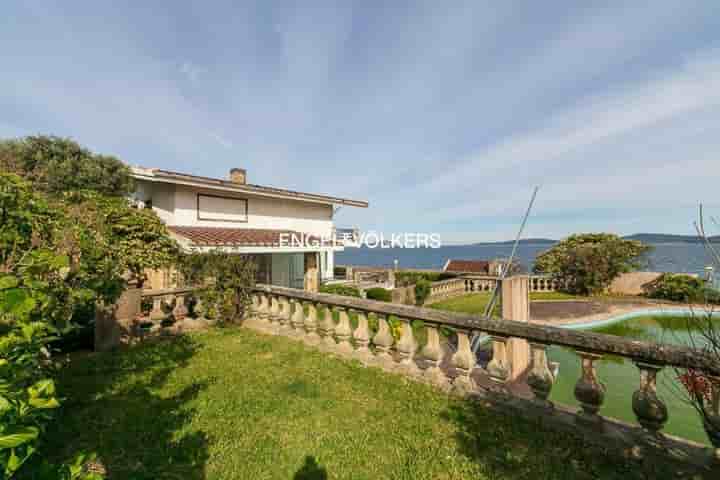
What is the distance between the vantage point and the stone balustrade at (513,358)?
2.25m

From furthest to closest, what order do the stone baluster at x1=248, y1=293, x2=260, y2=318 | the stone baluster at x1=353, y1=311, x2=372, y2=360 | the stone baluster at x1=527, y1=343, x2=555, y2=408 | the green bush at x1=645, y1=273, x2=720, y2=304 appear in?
the green bush at x1=645, y1=273, x2=720, y2=304, the stone baluster at x1=248, y1=293, x2=260, y2=318, the stone baluster at x1=353, y1=311, x2=372, y2=360, the stone baluster at x1=527, y1=343, x2=555, y2=408

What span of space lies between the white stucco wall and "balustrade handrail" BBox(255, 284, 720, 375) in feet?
38.4

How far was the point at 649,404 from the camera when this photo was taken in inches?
89.8

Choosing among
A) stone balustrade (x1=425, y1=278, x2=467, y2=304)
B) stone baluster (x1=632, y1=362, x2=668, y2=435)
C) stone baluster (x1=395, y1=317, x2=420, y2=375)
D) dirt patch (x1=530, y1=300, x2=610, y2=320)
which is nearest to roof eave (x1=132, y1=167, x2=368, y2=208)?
stone balustrade (x1=425, y1=278, x2=467, y2=304)

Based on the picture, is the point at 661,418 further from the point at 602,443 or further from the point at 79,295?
the point at 79,295

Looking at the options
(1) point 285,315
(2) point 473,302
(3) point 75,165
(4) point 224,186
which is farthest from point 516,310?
(3) point 75,165

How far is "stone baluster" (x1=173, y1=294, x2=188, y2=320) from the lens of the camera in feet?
20.8

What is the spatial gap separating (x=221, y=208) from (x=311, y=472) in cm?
1363

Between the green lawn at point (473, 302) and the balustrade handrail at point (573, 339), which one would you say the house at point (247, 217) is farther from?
the balustrade handrail at point (573, 339)

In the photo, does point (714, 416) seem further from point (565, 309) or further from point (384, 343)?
point (565, 309)

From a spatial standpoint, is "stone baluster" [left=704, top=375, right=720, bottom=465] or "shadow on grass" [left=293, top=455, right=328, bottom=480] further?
"shadow on grass" [left=293, top=455, right=328, bottom=480]

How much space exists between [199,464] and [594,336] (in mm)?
3378

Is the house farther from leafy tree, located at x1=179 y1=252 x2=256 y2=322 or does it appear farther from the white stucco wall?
leafy tree, located at x1=179 y1=252 x2=256 y2=322

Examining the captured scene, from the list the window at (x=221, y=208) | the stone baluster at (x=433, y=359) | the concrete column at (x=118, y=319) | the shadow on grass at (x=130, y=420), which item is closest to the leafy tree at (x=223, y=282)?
the concrete column at (x=118, y=319)
